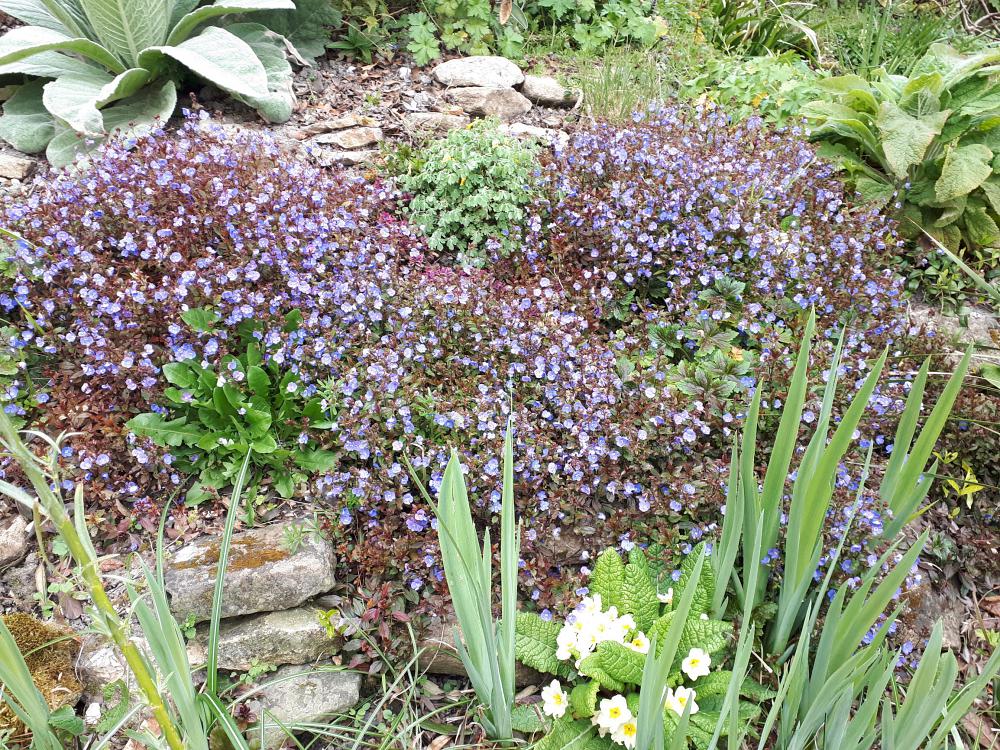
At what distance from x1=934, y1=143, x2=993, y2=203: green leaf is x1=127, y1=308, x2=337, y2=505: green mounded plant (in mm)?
3086

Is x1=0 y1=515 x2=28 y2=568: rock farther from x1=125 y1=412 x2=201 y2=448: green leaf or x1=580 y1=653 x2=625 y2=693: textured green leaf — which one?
x1=580 y1=653 x2=625 y2=693: textured green leaf

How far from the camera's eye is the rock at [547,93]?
4.54 m

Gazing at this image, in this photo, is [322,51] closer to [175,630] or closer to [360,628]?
[360,628]

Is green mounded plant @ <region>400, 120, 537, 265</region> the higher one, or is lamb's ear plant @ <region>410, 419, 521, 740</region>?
green mounded plant @ <region>400, 120, 537, 265</region>

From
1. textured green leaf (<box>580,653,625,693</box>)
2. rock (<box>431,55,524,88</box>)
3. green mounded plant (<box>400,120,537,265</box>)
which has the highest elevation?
rock (<box>431,55,524,88</box>)

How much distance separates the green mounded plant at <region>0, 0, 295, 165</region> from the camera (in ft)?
11.3

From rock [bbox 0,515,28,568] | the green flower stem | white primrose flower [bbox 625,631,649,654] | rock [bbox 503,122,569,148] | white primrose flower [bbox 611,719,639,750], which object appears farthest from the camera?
rock [bbox 503,122,569,148]

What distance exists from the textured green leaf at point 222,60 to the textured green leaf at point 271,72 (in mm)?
263

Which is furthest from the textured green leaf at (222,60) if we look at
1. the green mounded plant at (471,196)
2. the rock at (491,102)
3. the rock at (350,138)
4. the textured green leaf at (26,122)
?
the rock at (491,102)

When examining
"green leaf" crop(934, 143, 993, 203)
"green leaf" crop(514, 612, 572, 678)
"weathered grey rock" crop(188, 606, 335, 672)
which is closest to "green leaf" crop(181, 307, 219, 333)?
"weathered grey rock" crop(188, 606, 335, 672)

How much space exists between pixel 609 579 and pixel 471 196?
6.28ft

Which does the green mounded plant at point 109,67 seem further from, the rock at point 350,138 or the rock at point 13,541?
the rock at point 13,541

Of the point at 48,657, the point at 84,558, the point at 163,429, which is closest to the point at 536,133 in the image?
the point at 163,429

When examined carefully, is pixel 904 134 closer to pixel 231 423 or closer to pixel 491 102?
pixel 491 102
